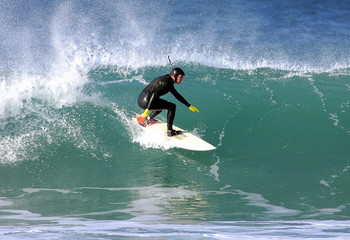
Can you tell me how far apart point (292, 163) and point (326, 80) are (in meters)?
5.55

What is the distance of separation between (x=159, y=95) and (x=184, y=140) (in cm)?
90

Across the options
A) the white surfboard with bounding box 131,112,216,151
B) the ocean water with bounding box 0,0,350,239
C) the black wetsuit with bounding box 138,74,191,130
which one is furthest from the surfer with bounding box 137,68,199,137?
the ocean water with bounding box 0,0,350,239

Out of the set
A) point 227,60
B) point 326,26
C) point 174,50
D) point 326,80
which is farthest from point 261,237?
point 326,26

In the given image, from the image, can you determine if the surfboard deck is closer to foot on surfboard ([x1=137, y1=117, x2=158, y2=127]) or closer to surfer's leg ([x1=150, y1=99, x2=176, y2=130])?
foot on surfboard ([x1=137, y1=117, x2=158, y2=127])

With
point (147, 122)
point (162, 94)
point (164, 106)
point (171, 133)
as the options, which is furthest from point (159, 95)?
point (147, 122)

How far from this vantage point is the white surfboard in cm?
730

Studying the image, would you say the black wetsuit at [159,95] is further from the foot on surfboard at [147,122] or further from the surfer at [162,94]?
the foot on surfboard at [147,122]

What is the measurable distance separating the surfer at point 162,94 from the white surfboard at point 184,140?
0.37 ft

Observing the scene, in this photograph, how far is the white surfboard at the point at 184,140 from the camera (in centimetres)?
730

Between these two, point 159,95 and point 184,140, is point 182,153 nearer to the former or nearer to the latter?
point 184,140

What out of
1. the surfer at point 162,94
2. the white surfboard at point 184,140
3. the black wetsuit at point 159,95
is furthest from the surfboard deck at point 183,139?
the black wetsuit at point 159,95

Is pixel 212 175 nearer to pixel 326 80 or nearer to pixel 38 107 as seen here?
pixel 38 107

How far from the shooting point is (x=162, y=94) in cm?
739

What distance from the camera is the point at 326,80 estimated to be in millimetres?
11852
